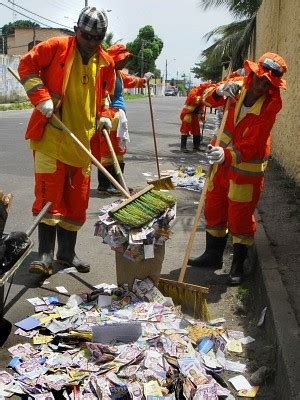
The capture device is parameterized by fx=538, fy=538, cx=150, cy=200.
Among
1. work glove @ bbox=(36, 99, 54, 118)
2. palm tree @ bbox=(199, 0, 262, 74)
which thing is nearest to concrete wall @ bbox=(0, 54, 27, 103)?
palm tree @ bbox=(199, 0, 262, 74)

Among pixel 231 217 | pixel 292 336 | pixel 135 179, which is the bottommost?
pixel 135 179

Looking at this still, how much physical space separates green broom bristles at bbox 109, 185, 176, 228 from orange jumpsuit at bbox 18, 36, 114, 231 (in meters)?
0.81

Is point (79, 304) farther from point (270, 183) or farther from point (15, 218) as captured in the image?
point (270, 183)

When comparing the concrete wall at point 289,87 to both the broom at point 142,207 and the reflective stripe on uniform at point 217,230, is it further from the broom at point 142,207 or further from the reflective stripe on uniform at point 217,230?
the broom at point 142,207

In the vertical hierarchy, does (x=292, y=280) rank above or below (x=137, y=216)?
below

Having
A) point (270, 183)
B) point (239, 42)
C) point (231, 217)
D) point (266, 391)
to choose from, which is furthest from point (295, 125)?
point (239, 42)

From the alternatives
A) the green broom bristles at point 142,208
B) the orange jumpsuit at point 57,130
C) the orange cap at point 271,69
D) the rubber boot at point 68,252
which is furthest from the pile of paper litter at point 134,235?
the orange cap at point 271,69

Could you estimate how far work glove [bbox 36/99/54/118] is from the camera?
13.3 feet

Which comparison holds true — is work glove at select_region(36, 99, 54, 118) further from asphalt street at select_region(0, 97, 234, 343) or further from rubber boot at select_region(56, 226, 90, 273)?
asphalt street at select_region(0, 97, 234, 343)

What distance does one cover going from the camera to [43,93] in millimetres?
4086

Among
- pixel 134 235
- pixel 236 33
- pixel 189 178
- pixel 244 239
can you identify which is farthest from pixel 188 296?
pixel 236 33

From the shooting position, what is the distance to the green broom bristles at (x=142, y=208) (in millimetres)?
3654

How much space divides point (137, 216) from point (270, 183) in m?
5.07

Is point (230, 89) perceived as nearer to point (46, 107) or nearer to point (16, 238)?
point (46, 107)
